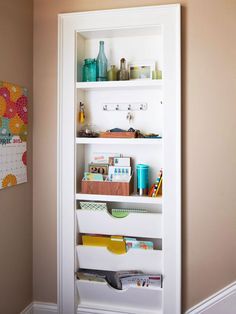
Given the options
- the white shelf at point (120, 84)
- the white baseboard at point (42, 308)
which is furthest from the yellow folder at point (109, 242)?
the white shelf at point (120, 84)

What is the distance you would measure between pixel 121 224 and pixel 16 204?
0.67 meters

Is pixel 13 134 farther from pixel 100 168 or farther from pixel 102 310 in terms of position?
pixel 102 310

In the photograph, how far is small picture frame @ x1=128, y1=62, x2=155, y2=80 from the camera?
187 cm

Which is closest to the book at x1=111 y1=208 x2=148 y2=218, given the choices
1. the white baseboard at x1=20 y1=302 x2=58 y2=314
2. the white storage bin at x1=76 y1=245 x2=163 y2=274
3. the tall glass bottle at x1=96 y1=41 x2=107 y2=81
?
the white storage bin at x1=76 y1=245 x2=163 y2=274

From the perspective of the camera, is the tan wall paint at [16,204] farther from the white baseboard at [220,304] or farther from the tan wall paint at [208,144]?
the white baseboard at [220,304]

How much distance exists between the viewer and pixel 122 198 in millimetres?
1801

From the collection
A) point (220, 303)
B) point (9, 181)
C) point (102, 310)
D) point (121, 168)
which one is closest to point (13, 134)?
point (9, 181)

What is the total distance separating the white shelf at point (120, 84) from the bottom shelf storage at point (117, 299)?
1265 millimetres

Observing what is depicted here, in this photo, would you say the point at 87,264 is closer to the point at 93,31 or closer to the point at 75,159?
the point at 75,159

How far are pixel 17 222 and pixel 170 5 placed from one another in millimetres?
1613

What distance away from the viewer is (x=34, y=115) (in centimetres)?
193

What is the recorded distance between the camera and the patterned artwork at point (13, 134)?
160cm

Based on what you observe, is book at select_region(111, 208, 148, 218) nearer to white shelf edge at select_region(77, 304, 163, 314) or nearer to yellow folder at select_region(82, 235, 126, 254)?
yellow folder at select_region(82, 235, 126, 254)

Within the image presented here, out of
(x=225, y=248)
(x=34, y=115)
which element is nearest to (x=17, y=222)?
(x=34, y=115)
